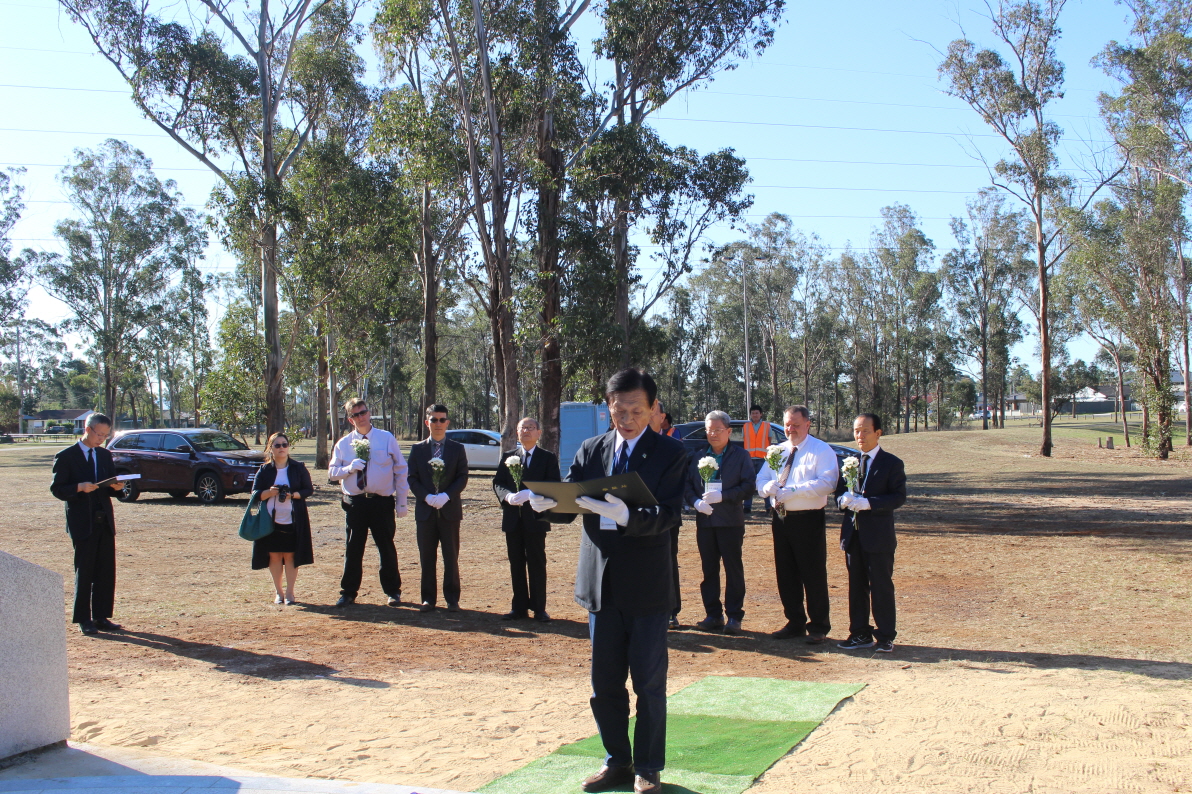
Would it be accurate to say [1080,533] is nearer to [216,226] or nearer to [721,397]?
[216,226]

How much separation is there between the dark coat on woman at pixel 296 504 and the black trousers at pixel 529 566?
219 cm

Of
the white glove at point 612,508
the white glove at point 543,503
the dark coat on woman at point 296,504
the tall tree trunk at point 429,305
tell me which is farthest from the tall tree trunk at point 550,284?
the white glove at point 612,508

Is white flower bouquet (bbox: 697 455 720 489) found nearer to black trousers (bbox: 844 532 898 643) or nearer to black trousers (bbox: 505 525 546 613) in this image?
black trousers (bbox: 844 532 898 643)

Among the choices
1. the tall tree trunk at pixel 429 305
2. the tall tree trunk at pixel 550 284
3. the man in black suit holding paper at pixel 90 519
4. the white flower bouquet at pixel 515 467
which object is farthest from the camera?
the tall tree trunk at pixel 429 305

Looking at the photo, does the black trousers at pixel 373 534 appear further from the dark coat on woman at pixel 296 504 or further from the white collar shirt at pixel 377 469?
the dark coat on woman at pixel 296 504

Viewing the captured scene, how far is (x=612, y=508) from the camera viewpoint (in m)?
4.08

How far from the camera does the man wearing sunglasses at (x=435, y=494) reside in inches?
351

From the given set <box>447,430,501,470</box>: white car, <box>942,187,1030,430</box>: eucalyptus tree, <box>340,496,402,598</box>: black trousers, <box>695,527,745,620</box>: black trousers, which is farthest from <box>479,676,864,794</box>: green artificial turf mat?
<box>942,187,1030,430</box>: eucalyptus tree

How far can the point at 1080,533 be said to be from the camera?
14.0 m

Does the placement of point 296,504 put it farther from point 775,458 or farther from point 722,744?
point 722,744

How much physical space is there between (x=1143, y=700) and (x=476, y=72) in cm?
1981

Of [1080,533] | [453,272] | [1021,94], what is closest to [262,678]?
[1080,533]

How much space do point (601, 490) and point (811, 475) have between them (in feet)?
12.4

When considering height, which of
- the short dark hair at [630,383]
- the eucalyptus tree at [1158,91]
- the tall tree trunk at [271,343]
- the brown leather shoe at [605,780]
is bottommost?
the brown leather shoe at [605,780]
